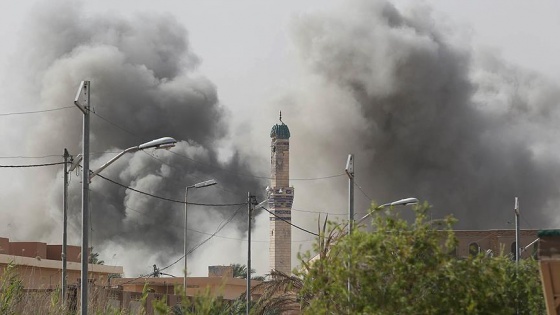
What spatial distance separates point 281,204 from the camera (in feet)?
325

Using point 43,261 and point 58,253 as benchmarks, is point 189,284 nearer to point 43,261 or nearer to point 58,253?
point 58,253

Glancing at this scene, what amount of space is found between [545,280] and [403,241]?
1.92 meters

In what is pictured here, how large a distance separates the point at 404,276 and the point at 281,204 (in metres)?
83.7

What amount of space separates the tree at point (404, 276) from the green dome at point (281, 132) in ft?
277

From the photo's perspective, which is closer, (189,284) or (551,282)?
(551,282)

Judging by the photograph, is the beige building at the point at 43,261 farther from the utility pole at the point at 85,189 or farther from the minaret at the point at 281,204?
the minaret at the point at 281,204

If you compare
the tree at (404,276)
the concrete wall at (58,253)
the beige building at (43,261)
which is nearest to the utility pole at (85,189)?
the tree at (404,276)

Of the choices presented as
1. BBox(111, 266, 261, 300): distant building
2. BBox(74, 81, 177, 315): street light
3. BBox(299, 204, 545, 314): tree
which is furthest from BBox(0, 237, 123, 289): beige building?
BBox(299, 204, 545, 314): tree

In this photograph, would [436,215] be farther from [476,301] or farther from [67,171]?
[476,301]

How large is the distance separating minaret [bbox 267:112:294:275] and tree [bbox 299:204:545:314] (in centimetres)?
8140

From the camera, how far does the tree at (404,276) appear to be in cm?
1537

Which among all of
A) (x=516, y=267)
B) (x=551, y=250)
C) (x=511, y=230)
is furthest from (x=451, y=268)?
(x=511, y=230)

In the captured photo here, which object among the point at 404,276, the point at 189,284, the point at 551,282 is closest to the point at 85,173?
the point at 404,276

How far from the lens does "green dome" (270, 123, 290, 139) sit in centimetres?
10094
